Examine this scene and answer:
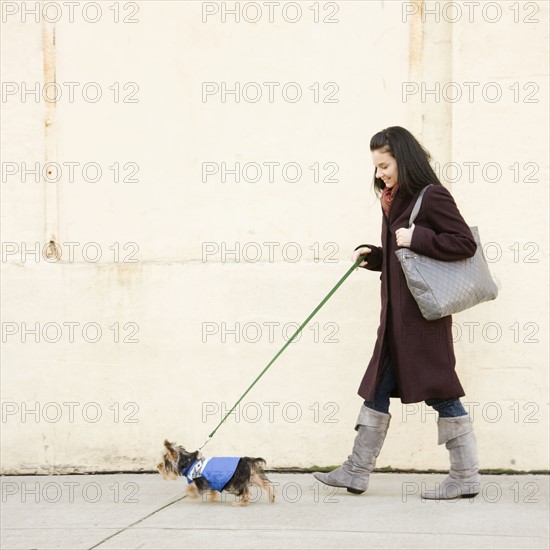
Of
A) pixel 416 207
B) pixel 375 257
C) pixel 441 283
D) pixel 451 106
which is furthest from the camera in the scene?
pixel 451 106

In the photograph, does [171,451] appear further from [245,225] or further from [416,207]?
[416,207]

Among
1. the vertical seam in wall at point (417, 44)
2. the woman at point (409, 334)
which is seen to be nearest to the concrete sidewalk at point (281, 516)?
the woman at point (409, 334)

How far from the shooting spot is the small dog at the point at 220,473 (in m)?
4.96

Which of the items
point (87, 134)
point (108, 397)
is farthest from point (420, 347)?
point (87, 134)

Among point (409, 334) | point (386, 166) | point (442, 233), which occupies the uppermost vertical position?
point (386, 166)

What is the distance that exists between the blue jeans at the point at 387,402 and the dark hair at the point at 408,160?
89cm

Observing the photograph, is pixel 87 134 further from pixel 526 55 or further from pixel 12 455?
pixel 526 55

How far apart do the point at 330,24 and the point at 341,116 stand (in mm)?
542

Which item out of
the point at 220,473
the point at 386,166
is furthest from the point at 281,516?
the point at 386,166

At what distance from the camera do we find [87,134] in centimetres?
608

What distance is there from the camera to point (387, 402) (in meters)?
5.10

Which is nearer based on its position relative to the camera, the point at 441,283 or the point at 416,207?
the point at 441,283

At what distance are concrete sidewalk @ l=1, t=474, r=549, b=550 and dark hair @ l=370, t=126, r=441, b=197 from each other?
1.57m

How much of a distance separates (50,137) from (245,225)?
51.1 inches
